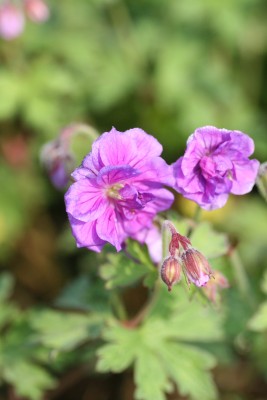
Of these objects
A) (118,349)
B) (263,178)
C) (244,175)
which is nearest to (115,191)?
(244,175)

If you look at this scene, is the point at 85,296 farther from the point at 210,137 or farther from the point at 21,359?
the point at 210,137

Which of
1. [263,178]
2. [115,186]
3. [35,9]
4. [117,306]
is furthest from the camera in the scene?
[35,9]

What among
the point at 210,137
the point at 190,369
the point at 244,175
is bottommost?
the point at 190,369

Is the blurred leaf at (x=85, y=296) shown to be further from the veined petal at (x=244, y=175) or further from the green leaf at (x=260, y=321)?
the veined petal at (x=244, y=175)

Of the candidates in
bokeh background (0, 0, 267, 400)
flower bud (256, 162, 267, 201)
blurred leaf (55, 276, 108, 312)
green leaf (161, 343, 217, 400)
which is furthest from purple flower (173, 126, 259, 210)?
bokeh background (0, 0, 267, 400)

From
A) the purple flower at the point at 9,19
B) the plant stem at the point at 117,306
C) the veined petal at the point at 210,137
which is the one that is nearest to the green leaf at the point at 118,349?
the plant stem at the point at 117,306

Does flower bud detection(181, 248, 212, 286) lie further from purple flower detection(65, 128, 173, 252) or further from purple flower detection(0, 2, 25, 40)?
purple flower detection(0, 2, 25, 40)
